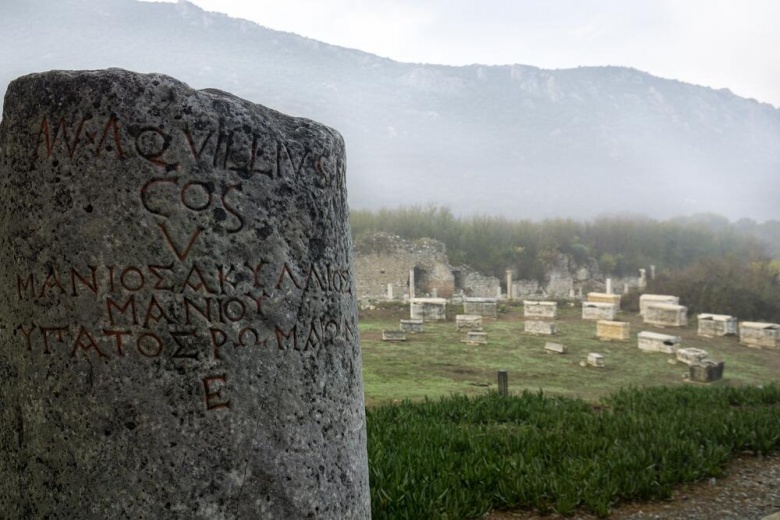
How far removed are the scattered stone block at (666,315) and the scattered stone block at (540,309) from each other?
3.32 meters

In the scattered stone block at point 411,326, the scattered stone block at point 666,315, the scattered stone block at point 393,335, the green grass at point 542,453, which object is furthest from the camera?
the scattered stone block at point 666,315

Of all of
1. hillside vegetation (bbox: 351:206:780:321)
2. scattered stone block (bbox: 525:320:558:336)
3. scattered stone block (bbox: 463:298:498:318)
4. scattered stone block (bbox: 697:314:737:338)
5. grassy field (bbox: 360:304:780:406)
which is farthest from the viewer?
hillside vegetation (bbox: 351:206:780:321)

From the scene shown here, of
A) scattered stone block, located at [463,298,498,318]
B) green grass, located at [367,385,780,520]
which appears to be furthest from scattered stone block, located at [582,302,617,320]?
green grass, located at [367,385,780,520]

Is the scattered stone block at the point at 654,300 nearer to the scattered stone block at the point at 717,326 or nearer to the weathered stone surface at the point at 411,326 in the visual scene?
the scattered stone block at the point at 717,326

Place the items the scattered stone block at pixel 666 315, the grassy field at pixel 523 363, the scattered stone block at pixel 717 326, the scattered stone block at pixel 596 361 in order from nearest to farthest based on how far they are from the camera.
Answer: the grassy field at pixel 523 363, the scattered stone block at pixel 596 361, the scattered stone block at pixel 717 326, the scattered stone block at pixel 666 315

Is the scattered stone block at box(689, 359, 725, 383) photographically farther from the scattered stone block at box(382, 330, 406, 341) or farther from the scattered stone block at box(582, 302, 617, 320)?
the scattered stone block at box(582, 302, 617, 320)

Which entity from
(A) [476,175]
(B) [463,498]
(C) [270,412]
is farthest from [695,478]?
(A) [476,175]

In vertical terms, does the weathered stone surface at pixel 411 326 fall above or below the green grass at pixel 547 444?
below

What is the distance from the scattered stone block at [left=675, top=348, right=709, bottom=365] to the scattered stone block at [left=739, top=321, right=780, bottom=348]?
4.64m

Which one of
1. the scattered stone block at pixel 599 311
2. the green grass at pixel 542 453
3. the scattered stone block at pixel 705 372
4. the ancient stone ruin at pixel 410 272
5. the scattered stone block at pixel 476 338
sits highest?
the ancient stone ruin at pixel 410 272

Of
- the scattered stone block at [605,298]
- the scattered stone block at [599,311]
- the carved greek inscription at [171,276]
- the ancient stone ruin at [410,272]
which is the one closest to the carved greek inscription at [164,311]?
the carved greek inscription at [171,276]

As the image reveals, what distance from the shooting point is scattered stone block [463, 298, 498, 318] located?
20969 millimetres

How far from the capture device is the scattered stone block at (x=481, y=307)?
20969 millimetres

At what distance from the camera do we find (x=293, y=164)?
70.7 inches
